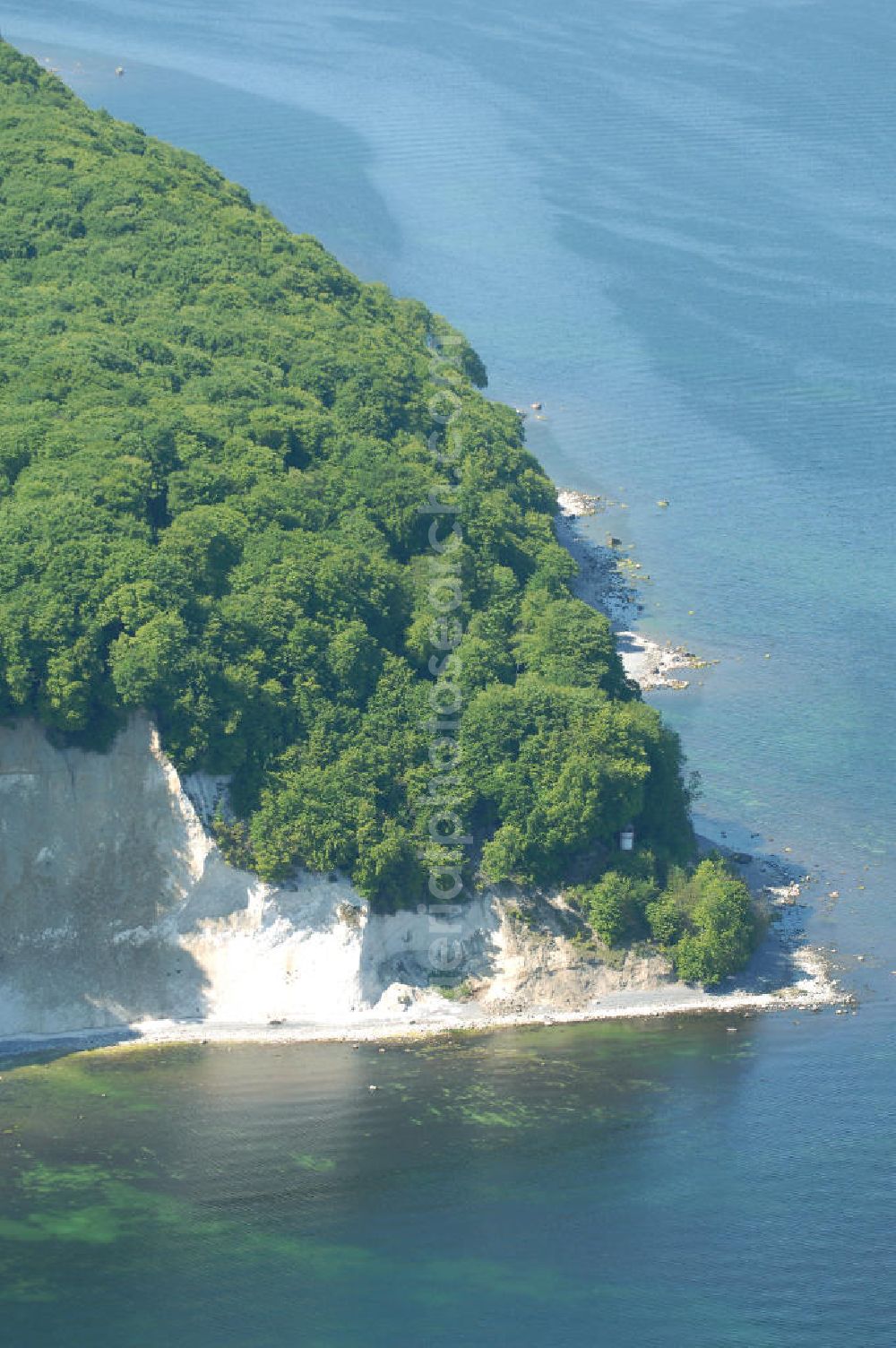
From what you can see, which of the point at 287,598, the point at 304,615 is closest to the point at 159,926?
the point at 304,615

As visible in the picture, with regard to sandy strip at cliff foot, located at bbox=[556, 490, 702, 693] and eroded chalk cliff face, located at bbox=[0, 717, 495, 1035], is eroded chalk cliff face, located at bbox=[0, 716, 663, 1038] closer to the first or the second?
eroded chalk cliff face, located at bbox=[0, 717, 495, 1035]

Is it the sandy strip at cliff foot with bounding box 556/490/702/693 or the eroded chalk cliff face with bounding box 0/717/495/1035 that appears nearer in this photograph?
the eroded chalk cliff face with bounding box 0/717/495/1035

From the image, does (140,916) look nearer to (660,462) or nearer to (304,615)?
(304,615)

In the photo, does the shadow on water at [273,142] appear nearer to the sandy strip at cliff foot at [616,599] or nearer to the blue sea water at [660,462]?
the blue sea water at [660,462]

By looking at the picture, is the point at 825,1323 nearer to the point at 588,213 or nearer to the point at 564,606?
the point at 564,606

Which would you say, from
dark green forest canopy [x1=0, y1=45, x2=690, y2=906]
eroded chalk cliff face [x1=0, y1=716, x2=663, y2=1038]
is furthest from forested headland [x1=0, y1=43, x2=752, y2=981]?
eroded chalk cliff face [x1=0, y1=716, x2=663, y2=1038]

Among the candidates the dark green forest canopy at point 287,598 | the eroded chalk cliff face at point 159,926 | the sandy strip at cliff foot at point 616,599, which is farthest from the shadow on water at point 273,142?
the eroded chalk cliff face at point 159,926
